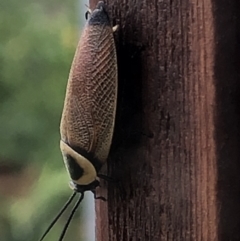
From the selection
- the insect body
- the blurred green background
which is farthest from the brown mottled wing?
the blurred green background

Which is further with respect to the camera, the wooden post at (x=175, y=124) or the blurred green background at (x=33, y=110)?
the blurred green background at (x=33, y=110)

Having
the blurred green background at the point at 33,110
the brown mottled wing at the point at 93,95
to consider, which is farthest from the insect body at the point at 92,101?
the blurred green background at the point at 33,110

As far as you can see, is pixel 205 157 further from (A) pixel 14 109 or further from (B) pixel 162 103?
(A) pixel 14 109

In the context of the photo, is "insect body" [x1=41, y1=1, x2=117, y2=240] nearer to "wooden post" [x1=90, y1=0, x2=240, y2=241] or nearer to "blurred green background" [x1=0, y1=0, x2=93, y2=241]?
"wooden post" [x1=90, y1=0, x2=240, y2=241]

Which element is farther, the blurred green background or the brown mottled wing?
the blurred green background

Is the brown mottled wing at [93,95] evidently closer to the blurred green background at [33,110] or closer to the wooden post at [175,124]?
the wooden post at [175,124]

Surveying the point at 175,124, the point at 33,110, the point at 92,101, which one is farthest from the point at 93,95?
the point at 33,110
